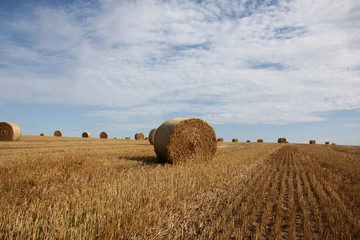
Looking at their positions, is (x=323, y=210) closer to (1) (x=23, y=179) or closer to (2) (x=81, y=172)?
(2) (x=81, y=172)

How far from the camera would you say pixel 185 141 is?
8094mm

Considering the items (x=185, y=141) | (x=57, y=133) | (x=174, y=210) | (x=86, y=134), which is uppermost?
(x=57, y=133)

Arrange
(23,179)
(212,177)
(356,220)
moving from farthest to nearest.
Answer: (212,177), (23,179), (356,220)

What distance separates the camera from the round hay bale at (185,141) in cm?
773

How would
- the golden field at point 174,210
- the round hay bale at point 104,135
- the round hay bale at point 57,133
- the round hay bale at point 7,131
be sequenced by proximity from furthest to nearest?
the round hay bale at point 104,135
the round hay bale at point 57,133
the round hay bale at point 7,131
the golden field at point 174,210

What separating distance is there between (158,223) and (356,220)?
279cm

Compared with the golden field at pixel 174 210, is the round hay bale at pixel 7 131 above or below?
above

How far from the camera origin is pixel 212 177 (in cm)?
492

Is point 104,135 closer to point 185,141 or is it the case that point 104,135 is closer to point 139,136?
point 139,136

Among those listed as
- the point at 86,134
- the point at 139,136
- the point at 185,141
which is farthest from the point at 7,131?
the point at 185,141

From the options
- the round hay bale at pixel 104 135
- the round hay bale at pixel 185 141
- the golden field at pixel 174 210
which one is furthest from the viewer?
the round hay bale at pixel 104 135

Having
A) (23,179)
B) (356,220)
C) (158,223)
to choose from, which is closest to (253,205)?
(356,220)

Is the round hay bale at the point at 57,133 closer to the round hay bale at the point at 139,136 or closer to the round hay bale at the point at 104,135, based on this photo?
the round hay bale at the point at 104,135

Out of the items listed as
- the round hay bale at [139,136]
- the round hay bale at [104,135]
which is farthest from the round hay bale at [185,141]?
the round hay bale at [139,136]
